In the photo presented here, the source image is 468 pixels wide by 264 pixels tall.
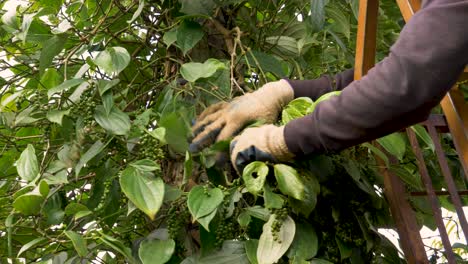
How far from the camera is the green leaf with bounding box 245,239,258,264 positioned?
960 millimetres

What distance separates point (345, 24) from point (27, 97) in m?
0.54

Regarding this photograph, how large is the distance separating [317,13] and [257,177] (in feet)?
1.02

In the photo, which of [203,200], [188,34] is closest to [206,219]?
[203,200]

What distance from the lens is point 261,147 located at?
Answer: 97cm

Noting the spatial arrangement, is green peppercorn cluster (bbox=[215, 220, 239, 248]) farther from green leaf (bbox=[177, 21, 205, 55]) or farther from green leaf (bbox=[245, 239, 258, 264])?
green leaf (bbox=[177, 21, 205, 55])

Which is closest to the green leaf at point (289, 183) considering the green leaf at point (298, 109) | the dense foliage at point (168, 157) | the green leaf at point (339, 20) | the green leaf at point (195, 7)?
the dense foliage at point (168, 157)

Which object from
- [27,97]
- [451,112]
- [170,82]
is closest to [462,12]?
[451,112]

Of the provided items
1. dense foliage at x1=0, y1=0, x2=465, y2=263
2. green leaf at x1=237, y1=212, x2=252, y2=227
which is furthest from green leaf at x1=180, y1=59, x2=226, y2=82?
green leaf at x1=237, y1=212, x2=252, y2=227

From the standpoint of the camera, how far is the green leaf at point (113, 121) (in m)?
1.00

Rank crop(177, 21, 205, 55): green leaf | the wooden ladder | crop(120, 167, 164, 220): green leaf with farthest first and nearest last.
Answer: crop(177, 21, 205, 55): green leaf
the wooden ladder
crop(120, 167, 164, 220): green leaf

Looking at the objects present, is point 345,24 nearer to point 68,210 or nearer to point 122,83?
point 122,83

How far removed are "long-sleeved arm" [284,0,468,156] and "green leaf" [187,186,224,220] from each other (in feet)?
0.38

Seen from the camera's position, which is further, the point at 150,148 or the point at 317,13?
the point at 317,13

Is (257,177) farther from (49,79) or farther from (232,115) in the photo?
(49,79)
